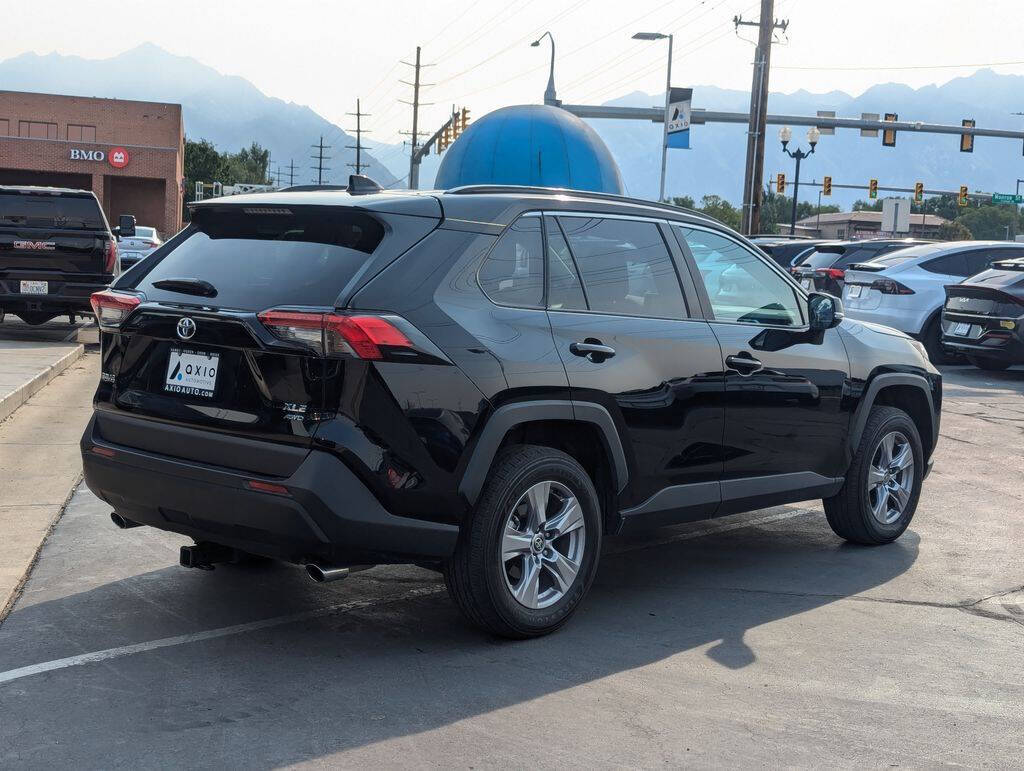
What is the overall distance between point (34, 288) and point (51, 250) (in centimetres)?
55

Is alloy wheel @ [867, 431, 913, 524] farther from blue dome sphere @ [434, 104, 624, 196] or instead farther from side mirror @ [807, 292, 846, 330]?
blue dome sphere @ [434, 104, 624, 196]

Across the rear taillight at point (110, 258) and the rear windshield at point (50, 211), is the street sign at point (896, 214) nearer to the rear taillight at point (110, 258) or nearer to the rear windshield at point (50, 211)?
the rear taillight at point (110, 258)

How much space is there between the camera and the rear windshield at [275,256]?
15.3ft

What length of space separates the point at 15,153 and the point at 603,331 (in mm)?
64782

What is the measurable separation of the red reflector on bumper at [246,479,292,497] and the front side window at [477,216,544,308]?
1.12m

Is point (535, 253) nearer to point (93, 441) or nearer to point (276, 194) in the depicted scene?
point (276, 194)

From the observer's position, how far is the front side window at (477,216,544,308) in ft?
16.3

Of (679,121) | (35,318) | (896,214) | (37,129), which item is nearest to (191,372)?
(35,318)

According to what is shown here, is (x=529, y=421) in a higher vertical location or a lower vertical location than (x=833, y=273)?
lower

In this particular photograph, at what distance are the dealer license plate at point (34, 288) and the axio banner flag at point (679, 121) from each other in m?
15.3

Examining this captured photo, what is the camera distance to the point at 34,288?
16312 mm

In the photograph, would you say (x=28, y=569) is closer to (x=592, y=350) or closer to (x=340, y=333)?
(x=340, y=333)

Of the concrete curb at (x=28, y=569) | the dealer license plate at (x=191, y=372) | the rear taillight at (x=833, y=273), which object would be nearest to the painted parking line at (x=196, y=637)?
the concrete curb at (x=28, y=569)

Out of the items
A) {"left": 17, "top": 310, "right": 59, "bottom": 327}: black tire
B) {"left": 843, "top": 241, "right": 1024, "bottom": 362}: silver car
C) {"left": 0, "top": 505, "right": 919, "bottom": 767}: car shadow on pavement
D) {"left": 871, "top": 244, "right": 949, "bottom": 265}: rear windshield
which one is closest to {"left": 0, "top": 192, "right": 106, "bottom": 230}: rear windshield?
{"left": 17, "top": 310, "right": 59, "bottom": 327}: black tire
